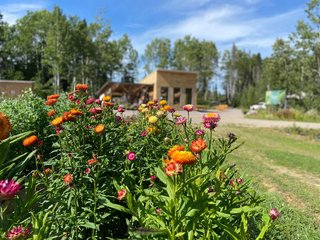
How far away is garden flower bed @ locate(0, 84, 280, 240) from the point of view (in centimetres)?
168

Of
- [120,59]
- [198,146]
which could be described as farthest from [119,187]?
[120,59]

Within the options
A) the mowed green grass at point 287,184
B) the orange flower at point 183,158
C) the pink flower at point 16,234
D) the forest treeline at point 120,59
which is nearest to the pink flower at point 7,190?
the pink flower at point 16,234

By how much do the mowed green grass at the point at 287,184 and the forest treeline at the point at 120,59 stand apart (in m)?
10.1

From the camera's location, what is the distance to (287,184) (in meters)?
5.75

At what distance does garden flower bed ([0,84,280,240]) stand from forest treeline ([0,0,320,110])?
15592 millimetres

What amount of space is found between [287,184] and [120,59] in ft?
157

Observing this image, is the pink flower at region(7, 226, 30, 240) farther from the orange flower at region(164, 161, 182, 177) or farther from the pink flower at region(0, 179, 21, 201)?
the orange flower at region(164, 161, 182, 177)

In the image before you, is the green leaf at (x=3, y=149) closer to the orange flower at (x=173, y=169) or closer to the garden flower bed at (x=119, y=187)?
the garden flower bed at (x=119, y=187)

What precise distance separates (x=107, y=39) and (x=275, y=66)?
21.1 meters

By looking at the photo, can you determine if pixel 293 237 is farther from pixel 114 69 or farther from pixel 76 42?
pixel 114 69

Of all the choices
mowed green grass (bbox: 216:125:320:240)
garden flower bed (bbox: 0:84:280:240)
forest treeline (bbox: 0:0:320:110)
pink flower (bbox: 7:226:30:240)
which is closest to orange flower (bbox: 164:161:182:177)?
garden flower bed (bbox: 0:84:280:240)

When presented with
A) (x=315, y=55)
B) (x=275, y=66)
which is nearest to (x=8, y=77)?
(x=275, y=66)

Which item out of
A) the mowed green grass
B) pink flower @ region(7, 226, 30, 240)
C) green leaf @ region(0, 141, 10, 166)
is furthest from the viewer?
the mowed green grass

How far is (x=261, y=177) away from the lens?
611 centimetres
